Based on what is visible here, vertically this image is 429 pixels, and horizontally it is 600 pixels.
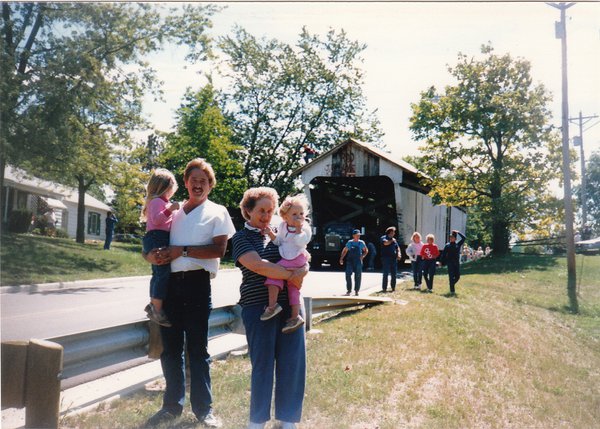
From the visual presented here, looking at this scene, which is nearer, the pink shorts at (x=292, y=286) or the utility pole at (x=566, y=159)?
the pink shorts at (x=292, y=286)

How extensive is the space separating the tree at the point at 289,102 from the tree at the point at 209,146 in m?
0.86

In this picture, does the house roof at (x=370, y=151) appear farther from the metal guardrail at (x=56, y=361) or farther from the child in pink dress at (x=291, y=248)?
the metal guardrail at (x=56, y=361)

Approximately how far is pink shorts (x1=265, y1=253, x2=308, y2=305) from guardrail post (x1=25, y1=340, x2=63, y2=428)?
1233 millimetres

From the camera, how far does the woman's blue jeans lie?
3.07 metres

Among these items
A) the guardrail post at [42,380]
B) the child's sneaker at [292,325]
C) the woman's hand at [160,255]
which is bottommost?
the guardrail post at [42,380]

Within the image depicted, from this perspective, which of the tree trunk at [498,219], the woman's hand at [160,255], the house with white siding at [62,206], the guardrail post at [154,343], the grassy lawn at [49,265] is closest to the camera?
the woman's hand at [160,255]

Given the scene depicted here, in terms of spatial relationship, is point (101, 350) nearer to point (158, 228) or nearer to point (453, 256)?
point (158, 228)

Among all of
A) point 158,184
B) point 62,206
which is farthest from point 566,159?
point 62,206

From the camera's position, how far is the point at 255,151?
9.61 meters

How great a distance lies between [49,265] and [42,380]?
11.8 meters

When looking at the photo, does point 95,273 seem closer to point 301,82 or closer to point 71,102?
point 71,102

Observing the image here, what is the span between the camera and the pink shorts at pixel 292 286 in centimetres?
301

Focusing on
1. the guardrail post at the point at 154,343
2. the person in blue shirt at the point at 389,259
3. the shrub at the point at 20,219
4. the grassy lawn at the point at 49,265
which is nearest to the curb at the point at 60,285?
the grassy lawn at the point at 49,265

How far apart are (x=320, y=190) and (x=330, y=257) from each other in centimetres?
810
